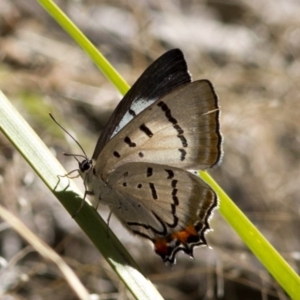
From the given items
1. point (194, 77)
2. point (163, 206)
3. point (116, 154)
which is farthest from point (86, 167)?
point (194, 77)

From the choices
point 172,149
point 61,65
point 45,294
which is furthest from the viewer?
point 61,65

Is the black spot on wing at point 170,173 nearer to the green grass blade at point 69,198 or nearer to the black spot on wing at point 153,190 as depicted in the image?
the black spot on wing at point 153,190

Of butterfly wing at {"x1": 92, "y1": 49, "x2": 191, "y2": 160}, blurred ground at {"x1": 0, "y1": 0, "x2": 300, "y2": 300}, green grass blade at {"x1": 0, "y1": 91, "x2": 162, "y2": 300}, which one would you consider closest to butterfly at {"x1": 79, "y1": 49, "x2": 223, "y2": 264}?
butterfly wing at {"x1": 92, "y1": 49, "x2": 191, "y2": 160}

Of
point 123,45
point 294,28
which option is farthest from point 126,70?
point 294,28

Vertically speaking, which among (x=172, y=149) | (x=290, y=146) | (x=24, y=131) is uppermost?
(x=24, y=131)

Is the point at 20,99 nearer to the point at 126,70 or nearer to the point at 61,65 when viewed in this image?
the point at 61,65

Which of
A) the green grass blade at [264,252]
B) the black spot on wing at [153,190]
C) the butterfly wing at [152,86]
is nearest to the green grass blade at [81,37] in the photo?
the butterfly wing at [152,86]
